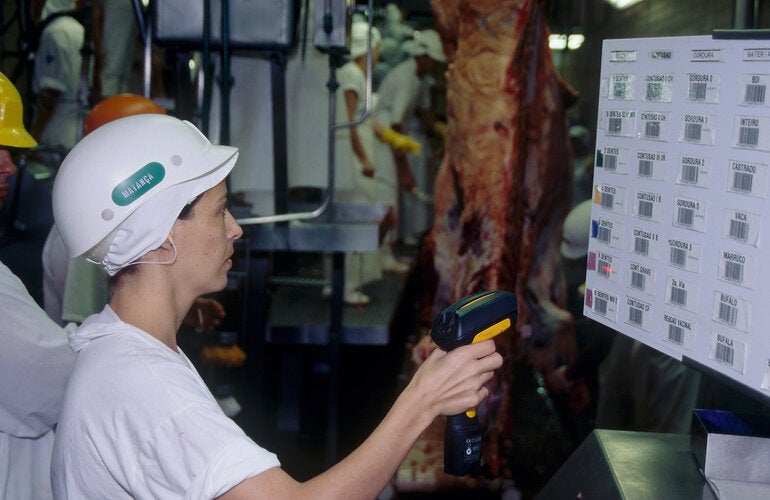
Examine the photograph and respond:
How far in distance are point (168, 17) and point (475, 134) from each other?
1393 millimetres

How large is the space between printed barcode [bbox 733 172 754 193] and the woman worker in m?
0.47

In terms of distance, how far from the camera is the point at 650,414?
2.99 m

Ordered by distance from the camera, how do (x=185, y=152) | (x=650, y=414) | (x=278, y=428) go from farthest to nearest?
(x=278, y=428) < (x=650, y=414) < (x=185, y=152)

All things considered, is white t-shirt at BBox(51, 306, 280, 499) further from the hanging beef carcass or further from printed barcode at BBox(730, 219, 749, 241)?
the hanging beef carcass

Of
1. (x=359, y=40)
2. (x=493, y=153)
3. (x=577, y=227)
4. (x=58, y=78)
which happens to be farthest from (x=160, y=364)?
(x=359, y=40)

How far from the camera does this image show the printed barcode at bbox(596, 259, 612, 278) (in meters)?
1.64

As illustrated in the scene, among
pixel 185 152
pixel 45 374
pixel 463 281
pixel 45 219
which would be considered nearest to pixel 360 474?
pixel 185 152

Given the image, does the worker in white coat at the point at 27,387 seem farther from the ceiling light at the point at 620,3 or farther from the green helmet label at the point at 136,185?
the ceiling light at the point at 620,3

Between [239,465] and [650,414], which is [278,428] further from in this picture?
[239,465]

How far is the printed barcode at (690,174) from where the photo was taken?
1.39 metres

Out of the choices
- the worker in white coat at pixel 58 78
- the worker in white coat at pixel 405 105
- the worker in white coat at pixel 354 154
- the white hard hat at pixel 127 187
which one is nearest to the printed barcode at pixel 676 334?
the white hard hat at pixel 127 187

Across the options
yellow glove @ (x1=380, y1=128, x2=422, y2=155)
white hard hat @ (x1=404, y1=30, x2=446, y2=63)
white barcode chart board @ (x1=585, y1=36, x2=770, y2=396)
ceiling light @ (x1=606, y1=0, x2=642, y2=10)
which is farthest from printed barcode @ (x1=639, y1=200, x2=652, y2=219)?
white hard hat @ (x1=404, y1=30, x2=446, y2=63)

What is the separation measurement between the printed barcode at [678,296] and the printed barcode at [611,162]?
28 cm

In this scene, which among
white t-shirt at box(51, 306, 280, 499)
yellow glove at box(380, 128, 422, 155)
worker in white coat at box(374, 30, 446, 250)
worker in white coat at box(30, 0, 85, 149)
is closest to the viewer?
white t-shirt at box(51, 306, 280, 499)
